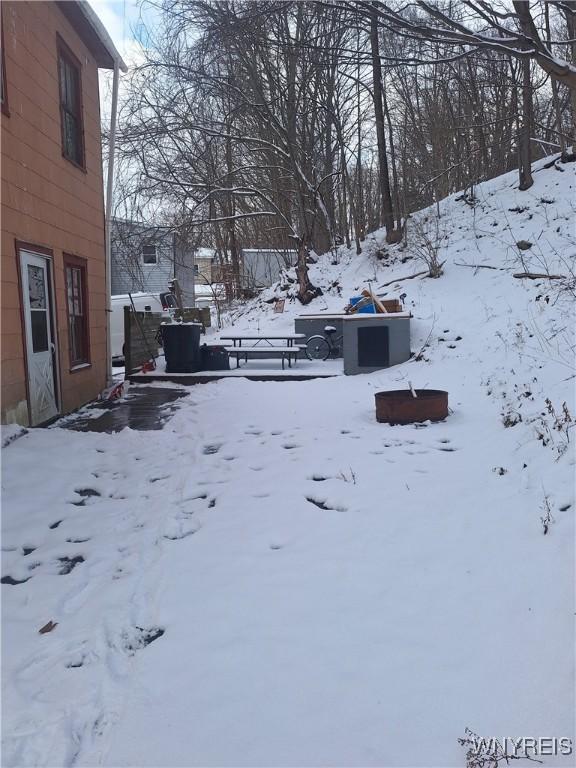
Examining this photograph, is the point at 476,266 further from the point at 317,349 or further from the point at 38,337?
the point at 38,337

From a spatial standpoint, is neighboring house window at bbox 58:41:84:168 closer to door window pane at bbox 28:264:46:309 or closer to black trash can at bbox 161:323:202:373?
door window pane at bbox 28:264:46:309

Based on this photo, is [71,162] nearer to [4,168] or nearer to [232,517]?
[4,168]

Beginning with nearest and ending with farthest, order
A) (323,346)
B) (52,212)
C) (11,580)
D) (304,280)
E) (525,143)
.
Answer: (11,580), (52,212), (323,346), (525,143), (304,280)

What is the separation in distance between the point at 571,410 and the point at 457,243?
10.0 meters

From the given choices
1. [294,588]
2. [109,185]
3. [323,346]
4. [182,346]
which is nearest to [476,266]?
[323,346]

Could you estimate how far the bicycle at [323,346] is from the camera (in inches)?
496

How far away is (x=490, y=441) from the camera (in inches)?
210

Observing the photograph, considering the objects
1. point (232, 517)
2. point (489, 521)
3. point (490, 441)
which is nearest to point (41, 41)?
point (232, 517)

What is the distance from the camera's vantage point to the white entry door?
263 inches

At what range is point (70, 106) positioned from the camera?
28.1ft

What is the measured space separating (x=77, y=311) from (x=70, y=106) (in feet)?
9.93

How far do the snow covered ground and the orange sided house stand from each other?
1283 millimetres

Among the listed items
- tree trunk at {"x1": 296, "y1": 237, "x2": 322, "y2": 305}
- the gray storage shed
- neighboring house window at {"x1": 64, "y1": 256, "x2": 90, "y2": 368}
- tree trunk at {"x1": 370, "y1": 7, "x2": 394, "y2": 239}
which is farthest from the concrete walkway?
tree trunk at {"x1": 370, "y1": 7, "x2": 394, "y2": 239}
